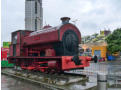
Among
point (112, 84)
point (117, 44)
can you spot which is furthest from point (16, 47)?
point (117, 44)

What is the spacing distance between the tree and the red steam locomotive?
22186 mm

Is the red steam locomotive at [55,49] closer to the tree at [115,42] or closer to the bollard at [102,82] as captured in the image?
the bollard at [102,82]

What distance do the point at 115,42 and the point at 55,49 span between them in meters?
24.5

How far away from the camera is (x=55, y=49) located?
9.51 meters

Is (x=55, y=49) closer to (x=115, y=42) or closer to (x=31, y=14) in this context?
(x=115, y=42)

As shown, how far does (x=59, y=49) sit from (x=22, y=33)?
16.9ft

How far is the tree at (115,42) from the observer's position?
30.1m

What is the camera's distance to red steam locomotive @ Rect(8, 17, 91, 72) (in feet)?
28.3

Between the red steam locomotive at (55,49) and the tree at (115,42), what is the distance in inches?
873

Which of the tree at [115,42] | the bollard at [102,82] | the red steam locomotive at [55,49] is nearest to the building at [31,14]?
the tree at [115,42]

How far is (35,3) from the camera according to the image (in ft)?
190

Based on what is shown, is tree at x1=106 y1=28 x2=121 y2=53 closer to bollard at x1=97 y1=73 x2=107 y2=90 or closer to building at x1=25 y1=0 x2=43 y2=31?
building at x1=25 y1=0 x2=43 y2=31

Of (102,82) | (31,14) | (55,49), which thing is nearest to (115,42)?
(55,49)

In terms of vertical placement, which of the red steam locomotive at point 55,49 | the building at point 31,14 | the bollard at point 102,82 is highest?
the building at point 31,14
